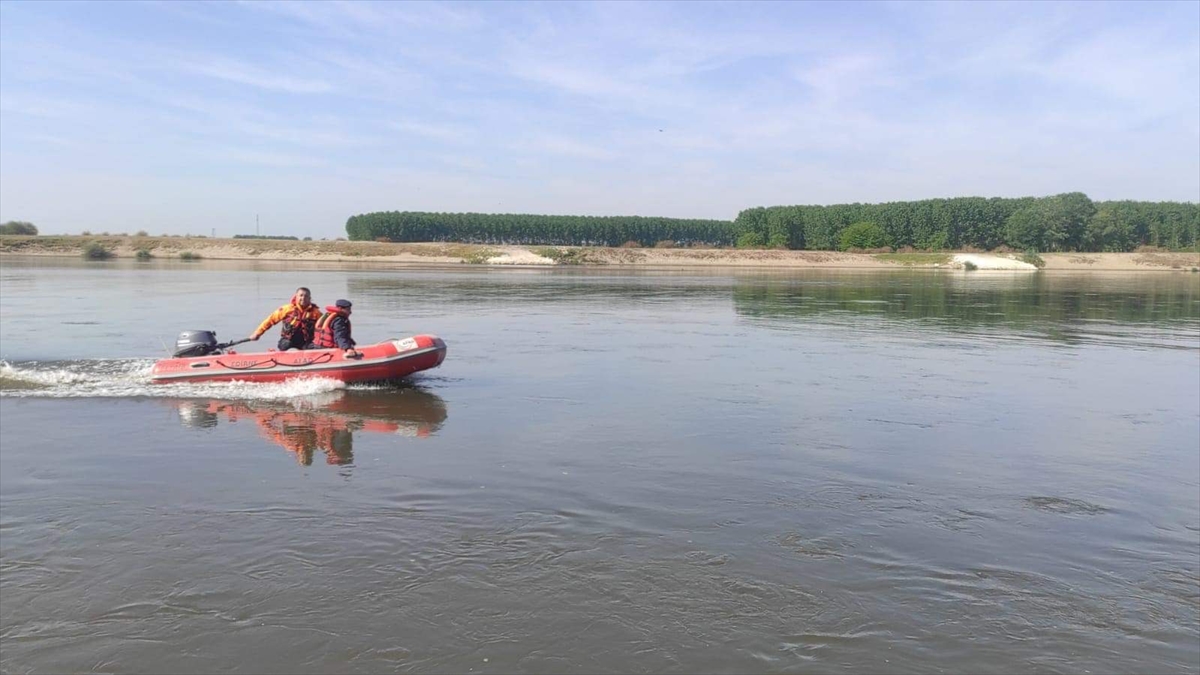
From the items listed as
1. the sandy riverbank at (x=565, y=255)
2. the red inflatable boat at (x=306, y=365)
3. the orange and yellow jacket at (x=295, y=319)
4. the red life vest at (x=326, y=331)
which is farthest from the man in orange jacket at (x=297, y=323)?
the sandy riverbank at (x=565, y=255)

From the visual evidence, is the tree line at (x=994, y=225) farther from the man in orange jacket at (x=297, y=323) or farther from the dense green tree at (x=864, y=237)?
the man in orange jacket at (x=297, y=323)

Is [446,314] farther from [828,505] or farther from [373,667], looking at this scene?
[373,667]

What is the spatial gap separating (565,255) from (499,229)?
39251 mm

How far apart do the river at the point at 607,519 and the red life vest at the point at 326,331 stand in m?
1.00

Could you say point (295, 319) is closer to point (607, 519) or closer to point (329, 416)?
point (329, 416)

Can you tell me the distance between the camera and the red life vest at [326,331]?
15.9 m

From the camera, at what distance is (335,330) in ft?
52.2

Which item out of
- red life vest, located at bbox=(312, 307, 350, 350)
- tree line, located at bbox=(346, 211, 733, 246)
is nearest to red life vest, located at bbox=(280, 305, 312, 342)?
red life vest, located at bbox=(312, 307, 350, 350)

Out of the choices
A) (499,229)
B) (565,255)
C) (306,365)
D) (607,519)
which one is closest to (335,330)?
(306,365)

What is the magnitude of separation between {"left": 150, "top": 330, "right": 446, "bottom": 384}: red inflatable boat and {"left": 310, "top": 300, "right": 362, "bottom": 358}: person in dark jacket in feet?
1.20

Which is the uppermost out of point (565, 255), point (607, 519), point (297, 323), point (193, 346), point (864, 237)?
point (864, 237)

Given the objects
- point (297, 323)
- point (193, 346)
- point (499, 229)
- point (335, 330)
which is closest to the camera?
point (335, 330)

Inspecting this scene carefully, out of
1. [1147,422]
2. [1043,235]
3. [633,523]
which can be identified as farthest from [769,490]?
[1043,235]

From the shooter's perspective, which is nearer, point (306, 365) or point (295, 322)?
point (306, 365)
